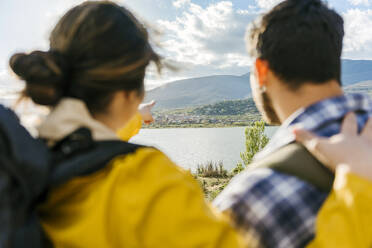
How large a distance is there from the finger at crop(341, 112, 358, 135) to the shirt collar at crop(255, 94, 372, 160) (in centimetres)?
5

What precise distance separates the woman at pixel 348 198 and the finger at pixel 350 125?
25 millimetres

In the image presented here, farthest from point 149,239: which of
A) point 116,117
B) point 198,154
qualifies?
point 198,154

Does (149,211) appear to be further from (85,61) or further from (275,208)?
(85,61)

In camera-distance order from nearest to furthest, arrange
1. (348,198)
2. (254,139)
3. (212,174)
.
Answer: (348,198) < (254,139) < (212,174)

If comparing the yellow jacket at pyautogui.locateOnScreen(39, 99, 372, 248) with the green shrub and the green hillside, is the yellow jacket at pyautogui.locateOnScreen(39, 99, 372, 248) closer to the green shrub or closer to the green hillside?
the green shrub

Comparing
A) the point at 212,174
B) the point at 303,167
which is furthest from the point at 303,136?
the point at 212,174

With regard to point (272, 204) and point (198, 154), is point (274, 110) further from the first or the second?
point (198, 154)

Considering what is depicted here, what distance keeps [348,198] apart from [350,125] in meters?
0.27

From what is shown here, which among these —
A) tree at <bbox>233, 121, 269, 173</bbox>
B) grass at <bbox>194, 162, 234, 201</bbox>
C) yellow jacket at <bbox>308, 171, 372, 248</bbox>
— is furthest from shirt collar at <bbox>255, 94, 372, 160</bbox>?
grass at <bbox>194, 162, 234, 201</bbox>

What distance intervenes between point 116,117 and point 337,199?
0.82 m

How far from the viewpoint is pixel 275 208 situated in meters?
0.96

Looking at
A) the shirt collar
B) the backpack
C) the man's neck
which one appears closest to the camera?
the backpack

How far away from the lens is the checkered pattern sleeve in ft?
3.09

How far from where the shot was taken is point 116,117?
3.66 feet
